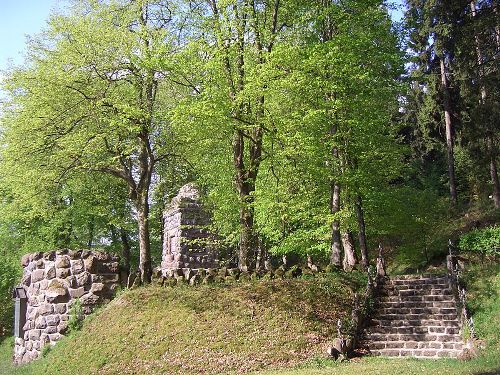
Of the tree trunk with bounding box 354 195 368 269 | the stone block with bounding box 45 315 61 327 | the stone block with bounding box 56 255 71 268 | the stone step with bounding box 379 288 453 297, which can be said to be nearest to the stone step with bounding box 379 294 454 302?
the stone step with bounding box 379 288 453 297

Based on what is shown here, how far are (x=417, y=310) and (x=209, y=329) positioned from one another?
21.0ft

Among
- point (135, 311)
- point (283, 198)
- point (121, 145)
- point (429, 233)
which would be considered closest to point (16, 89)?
point (121, 145)

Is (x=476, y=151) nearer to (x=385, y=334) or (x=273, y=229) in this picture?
(x=273, y=229)

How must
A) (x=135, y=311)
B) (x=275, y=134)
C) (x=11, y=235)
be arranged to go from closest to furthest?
(x=135, y=311) → (x=275, y=134) → (x=11, y=235)

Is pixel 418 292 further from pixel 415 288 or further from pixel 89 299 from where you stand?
pixel 89 299

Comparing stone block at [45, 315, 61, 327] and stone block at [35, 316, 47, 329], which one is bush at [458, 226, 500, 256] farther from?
stone block at [35, 316, 47, 329]

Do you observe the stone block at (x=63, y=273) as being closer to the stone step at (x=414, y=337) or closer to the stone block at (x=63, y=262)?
the stone block at (x=63, y=262)

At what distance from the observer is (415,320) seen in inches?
567

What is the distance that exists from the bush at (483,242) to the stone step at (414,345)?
579 cm

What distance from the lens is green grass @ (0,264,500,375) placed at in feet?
40.5

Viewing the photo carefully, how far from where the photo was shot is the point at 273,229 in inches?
749

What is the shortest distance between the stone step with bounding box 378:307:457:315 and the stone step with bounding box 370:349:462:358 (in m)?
1.98

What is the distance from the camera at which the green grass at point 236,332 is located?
1236 cm

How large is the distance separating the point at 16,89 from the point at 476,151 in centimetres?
2140
